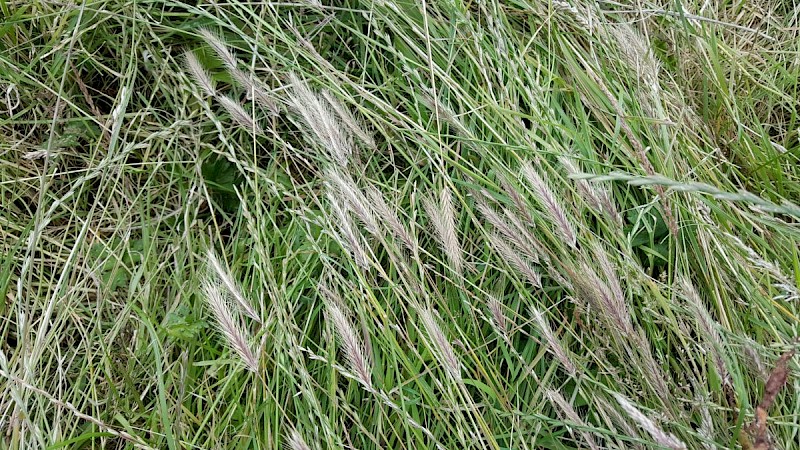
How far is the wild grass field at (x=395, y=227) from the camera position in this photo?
1.19 metres

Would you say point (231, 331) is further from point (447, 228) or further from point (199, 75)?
point (199, 75)

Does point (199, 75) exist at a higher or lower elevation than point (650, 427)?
lower

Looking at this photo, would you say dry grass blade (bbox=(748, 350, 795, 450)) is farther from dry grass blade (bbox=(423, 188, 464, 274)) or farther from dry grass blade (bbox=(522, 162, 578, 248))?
dry grass blade (bbox=(423, 188, 464, 274))

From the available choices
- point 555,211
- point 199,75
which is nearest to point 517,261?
point 555,211

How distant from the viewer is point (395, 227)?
1.19 metres

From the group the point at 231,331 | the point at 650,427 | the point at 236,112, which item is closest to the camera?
the point at 650,427

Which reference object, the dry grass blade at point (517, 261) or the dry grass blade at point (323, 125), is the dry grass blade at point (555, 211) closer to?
the dry grass blade at point (517, 261)

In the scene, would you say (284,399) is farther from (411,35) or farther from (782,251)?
(782,251)

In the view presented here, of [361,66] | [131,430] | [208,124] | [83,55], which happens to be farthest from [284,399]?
[83,55]

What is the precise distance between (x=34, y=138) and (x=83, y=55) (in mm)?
259

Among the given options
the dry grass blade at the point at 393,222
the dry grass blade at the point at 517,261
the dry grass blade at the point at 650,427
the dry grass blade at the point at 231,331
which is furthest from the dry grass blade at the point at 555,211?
the dry grass blade at the point at 231,331

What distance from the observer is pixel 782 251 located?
1347 millimetres

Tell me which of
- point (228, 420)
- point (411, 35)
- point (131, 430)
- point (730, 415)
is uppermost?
point (411, 35)

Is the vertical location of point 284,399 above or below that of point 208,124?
below
